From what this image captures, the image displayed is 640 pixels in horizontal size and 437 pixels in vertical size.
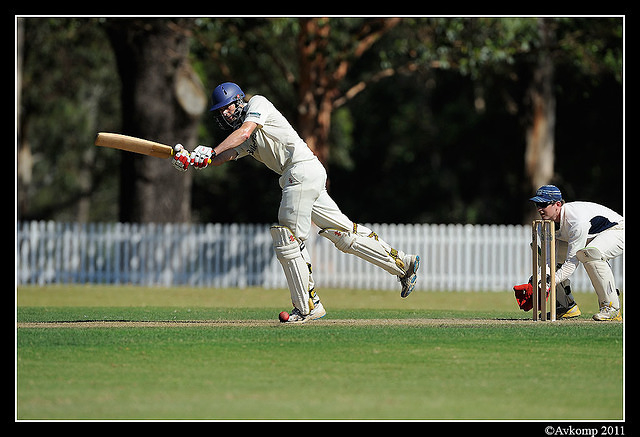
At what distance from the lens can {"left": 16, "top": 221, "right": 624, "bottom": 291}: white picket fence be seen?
835 inches

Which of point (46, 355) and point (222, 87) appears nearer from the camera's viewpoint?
point (46, 355)

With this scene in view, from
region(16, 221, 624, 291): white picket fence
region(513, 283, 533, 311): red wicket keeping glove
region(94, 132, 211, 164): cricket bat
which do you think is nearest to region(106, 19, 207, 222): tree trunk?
region(16, 221, 624, 291): white picket fence

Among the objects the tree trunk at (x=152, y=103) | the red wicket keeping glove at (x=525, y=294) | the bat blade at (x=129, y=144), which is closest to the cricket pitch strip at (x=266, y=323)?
the red wicket keeping glove at (x=525, y=294)

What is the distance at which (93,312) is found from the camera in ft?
39.0

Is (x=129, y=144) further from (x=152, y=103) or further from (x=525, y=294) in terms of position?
(x=152, y=103)

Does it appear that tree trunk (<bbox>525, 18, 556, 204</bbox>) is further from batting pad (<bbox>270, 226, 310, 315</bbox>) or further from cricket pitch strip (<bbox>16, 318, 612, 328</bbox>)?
batting pad (<bbox>270, 226, 310, 315</bbox>)

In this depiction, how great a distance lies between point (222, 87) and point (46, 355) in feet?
9.70

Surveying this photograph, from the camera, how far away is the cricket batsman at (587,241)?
10070 millimetres

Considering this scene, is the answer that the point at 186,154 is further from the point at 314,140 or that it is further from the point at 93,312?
the point at 314,140

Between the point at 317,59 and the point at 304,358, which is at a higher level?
the point at 317,59

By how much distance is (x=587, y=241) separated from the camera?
10.4 meters

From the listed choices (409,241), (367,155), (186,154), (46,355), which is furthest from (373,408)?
(367,155)

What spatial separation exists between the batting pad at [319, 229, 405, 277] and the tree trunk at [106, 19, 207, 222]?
1217 cm

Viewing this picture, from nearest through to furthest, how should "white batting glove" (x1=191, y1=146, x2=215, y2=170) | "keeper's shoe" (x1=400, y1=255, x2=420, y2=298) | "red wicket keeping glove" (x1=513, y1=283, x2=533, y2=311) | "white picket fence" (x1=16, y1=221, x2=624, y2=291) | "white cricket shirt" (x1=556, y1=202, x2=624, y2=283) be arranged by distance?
"white batting glove" (x1=191, y1=146, x2=215, y2=170), "white cricket shirt" (x1=556, y1=202, x2=624, y2=283), "red wicket keeping glove" (x1=513, y1=283, x2=533, y2=311), "keeper's shoe" (x1=400, y1=255, x2=420, y2=298), "white picket fence" (x1=16, y1=221, x2=624, y2=291)
